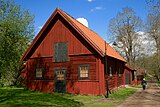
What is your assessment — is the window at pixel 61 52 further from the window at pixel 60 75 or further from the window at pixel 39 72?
the window at pixel 39 72

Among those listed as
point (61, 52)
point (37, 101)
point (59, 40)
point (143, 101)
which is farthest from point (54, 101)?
point (59, 40)

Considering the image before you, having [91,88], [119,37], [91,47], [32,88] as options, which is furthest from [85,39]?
[119,37]

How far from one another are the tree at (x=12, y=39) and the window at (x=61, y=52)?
488 inches

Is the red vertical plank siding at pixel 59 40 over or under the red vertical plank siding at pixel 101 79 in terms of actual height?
over

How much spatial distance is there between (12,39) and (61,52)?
14.0 m

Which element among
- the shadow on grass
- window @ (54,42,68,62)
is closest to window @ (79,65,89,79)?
window @ (54,42,68,62)

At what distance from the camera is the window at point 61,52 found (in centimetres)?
2373

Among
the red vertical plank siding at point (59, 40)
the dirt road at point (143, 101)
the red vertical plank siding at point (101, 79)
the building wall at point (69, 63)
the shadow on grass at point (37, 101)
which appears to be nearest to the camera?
the shadow on grass at point (37, 101)

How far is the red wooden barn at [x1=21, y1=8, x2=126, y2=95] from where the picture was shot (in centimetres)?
2192

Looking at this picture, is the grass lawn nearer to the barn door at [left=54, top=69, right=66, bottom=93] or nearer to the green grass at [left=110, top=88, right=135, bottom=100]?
the green grass at [left=110, top=88, right=135, bottom=100]

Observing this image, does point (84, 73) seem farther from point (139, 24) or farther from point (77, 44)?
point (139, 24)

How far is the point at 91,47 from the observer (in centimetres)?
2217

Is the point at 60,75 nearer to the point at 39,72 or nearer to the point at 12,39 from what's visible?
the point at 39,72

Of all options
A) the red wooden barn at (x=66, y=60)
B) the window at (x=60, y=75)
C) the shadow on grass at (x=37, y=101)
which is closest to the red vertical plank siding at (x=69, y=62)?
the red wooden barn at (x=66, y=60)
